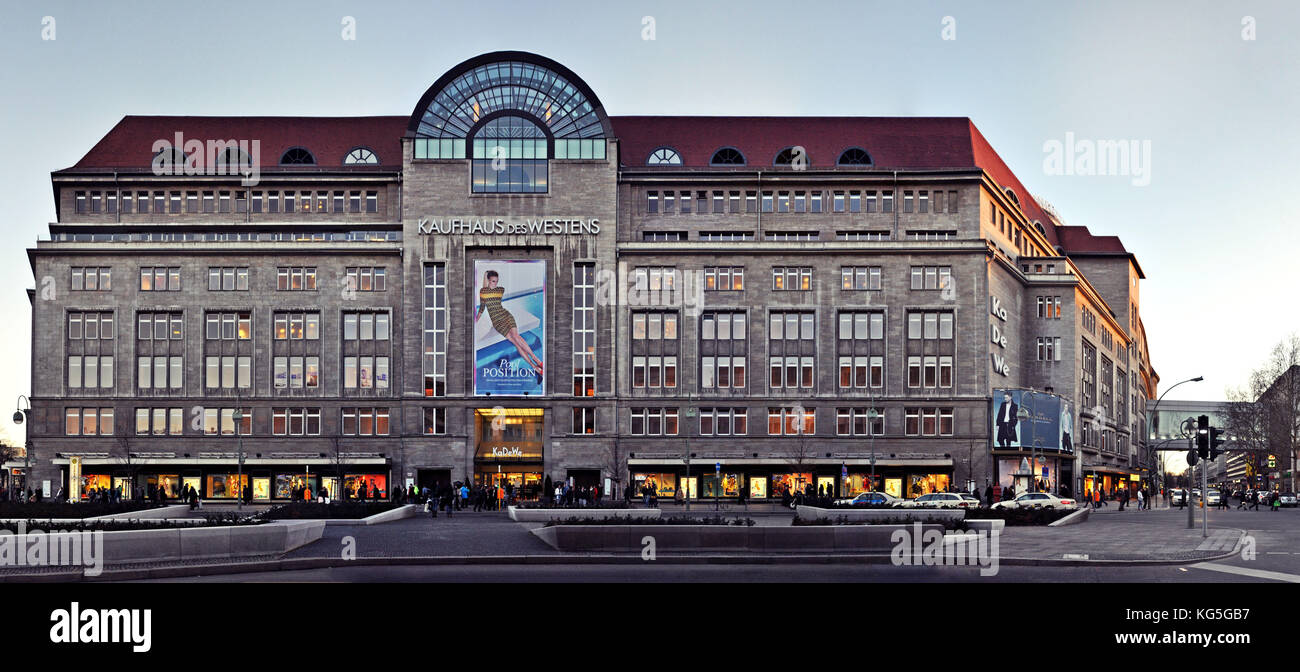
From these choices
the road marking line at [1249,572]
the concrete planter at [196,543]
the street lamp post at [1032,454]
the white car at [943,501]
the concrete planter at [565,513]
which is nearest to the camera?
the road marking line at [1249,572]

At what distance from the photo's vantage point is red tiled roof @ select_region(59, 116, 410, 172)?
87938mm

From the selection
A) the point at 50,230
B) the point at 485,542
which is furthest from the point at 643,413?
the point at 485,542

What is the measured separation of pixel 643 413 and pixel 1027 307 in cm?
3417

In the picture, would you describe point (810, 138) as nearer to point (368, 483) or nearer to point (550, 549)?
point (368, 483)

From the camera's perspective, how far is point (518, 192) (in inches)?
3312

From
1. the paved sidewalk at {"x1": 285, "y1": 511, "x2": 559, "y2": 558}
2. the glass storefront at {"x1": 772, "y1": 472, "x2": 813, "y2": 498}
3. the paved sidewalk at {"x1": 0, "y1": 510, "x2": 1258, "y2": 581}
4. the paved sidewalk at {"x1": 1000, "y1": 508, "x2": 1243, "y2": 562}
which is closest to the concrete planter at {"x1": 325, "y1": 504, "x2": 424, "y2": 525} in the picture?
the paved sidewalk at {"x1": 285, "y1": 511, "x2": 559, "y2": 558}

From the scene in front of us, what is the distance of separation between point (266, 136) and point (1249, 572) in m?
79.1

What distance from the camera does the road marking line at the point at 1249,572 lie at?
22500 millimetres

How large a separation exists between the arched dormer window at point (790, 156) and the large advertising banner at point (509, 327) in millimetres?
18620

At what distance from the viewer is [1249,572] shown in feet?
80.4


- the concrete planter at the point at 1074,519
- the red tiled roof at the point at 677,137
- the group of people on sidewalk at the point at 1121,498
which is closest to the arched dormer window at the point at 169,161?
the red tiled roof at the point at 677,137

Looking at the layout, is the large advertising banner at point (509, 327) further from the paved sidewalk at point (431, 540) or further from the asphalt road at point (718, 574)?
the asphalt road at point (718, 574)

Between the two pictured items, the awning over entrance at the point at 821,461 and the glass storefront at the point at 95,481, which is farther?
the awning over entrance at the point at 821,461
